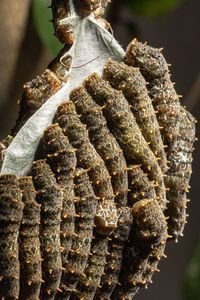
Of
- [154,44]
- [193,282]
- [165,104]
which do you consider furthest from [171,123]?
[154,44]

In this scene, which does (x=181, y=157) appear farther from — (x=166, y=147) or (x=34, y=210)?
(x=34, y=210)

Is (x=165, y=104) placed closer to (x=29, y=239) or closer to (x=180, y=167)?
(x=180, y=167)

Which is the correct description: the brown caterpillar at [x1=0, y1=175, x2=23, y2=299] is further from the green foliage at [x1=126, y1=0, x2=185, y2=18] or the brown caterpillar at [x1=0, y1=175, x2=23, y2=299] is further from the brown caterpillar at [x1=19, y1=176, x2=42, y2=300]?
the green foliage at [x1=126, y1=0, x2=185, y2=18]

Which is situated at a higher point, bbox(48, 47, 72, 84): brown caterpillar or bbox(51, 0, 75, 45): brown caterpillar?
bbox(51, 0, 75, 45): brown caterpillar

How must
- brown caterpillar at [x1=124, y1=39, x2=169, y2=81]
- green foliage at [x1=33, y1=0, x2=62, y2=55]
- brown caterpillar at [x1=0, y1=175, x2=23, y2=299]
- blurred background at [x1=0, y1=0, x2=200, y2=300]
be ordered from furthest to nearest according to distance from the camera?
1. blurred background at [x1=0, y1=0, x2=200, y2=300]
2. green foliage at [x1=33, y1=0, x2=62, y2=55]
3. brown caterpillar at [x1=124, y1=39, x2=169, y2=81]
4. brown caterpillar at [x1=0, y1=175, x2=23, y2=299]

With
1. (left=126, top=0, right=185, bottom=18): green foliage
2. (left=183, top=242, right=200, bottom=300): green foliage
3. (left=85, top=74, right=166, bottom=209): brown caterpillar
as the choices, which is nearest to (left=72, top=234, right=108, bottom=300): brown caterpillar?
(left=85, top=74, right=166, bottom=209): brown caterpillar
